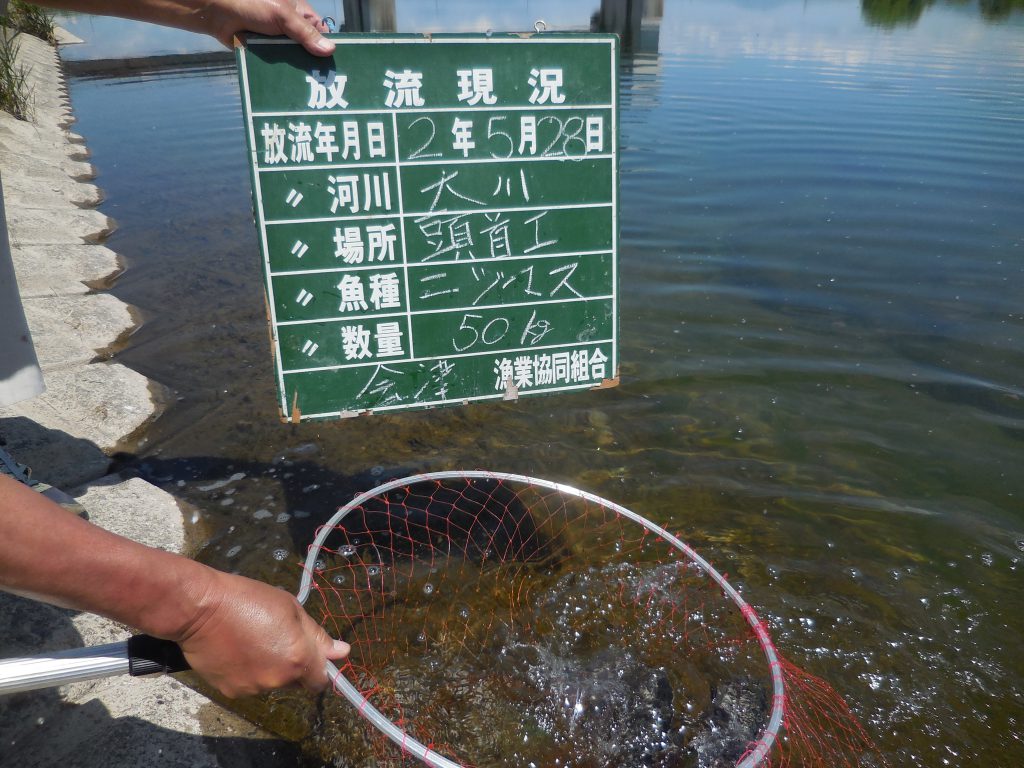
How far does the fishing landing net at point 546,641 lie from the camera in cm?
315

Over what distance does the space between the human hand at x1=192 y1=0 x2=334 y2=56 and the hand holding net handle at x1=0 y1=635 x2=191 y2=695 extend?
7.94ft

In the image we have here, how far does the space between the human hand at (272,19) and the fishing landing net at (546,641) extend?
6.30 feet

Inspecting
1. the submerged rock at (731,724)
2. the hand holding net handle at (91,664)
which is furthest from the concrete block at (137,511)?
the submerged rock at (731,724)

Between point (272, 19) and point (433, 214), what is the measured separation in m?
1.06

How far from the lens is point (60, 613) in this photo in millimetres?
3314

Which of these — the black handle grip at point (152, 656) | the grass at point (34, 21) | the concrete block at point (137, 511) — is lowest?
the concrete block at point (137, 511)

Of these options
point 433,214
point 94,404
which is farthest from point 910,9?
point 94,404

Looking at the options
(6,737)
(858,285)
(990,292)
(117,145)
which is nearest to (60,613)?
(6,737)

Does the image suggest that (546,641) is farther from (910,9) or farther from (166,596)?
(910,9)

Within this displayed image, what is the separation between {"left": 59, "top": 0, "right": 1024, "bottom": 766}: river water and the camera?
3.83 meters

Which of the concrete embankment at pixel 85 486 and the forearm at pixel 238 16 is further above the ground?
the forearm at pixel 238 16

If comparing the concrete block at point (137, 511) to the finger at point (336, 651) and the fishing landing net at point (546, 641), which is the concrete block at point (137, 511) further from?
the finger at point (336, 651)

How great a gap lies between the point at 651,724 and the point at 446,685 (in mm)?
974

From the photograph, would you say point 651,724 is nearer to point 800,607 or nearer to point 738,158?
point 800,607
